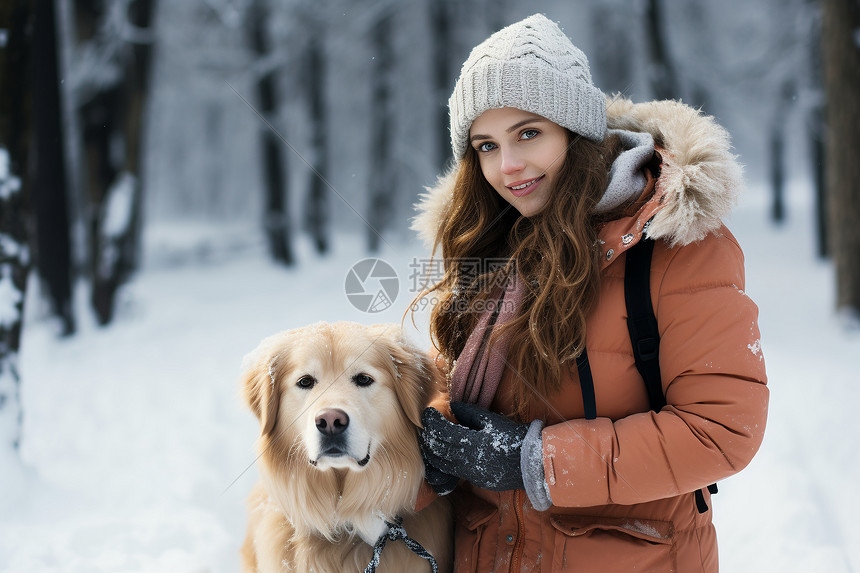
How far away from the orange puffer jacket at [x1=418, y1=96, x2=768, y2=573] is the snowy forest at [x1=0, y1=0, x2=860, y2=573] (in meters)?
0.82

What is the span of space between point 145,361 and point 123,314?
6.23ft

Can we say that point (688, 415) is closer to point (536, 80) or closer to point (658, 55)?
point (536, 80)

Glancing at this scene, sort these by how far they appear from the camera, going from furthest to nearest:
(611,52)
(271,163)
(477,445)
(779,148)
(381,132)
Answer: (611,52), (779,148), (381,132), (271,163), (477,445)

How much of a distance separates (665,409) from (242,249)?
56.2 ft

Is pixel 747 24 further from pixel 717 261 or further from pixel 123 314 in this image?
pixel 717 261

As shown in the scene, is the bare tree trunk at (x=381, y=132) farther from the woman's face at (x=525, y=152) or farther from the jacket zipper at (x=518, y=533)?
the jacket zipper at (x=518, y=533)

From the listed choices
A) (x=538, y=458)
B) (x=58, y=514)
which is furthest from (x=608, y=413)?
(x=58, y=514)

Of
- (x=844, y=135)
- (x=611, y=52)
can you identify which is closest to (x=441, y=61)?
(x=844, y=135)

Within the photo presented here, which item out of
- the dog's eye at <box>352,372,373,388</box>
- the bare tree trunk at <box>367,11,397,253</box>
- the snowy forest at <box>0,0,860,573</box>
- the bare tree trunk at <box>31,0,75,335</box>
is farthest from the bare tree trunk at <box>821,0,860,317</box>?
the bare tree trunk at <box>367,11,397,253</box>

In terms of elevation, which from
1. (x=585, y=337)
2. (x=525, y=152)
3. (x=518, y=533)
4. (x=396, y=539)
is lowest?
(x=396, y=539)

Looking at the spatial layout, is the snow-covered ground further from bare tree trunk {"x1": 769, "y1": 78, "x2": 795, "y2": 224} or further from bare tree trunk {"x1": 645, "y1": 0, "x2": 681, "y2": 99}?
bare tree trunk {"x1": 769, "y1": 78, "x2": 795, "y2": 224}

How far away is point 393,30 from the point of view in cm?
1332

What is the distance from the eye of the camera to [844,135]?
240 inches

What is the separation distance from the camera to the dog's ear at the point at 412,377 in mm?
2150
